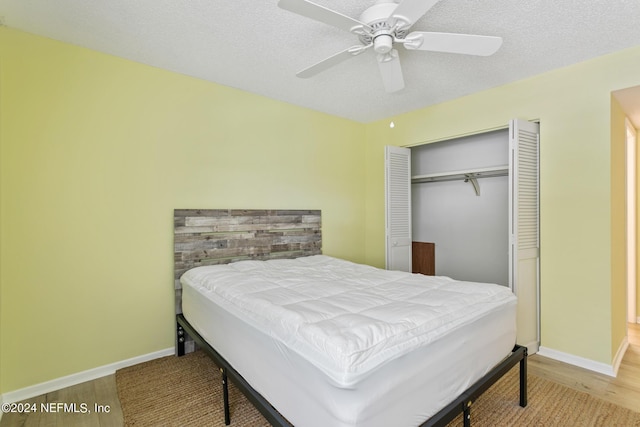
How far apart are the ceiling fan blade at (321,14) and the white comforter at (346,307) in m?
1.51

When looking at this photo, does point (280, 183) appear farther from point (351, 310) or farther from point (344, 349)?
point (344, 349)

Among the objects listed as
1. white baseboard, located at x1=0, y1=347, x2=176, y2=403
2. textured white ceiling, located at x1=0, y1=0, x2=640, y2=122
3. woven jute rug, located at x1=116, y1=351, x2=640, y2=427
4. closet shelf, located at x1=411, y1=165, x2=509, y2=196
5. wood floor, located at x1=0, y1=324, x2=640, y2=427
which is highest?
textured white ceiling, located at x1=0, y1=0, x2=640, y2=122

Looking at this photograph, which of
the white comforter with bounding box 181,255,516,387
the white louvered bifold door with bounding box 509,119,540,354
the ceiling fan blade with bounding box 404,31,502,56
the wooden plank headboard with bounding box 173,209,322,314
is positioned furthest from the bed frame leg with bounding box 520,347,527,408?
the wooden plank headboard with bounding box 173,209,322,314

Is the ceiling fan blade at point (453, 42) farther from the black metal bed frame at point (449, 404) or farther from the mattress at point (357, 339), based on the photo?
the black metal bed frame at point (449, 404)

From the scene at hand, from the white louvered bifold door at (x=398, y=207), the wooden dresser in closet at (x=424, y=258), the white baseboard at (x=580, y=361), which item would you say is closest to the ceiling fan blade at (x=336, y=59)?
the white louvered bifold door at (x=398, y=207)

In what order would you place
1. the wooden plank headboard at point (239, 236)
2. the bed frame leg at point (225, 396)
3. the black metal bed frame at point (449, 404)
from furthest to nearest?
the wooden plank headboard at point (239, 236) → the bed frame leg at point (225, 396) → the black metal bed frame at point (449, 404)

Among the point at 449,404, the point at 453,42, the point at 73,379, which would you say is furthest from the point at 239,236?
the point at 453,42

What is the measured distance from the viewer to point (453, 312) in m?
1.65

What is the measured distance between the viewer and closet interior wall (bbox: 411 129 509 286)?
3.58 m

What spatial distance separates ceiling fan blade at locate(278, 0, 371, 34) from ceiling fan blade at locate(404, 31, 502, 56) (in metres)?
0.29

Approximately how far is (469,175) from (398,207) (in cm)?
90

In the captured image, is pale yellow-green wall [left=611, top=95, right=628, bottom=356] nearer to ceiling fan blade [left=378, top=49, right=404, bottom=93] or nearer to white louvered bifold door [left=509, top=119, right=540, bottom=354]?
white louvered bifold door [left=509, top=119, right=540, bottom=354]

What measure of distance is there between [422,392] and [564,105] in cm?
283

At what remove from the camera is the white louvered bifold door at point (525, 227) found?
9.25 ft
